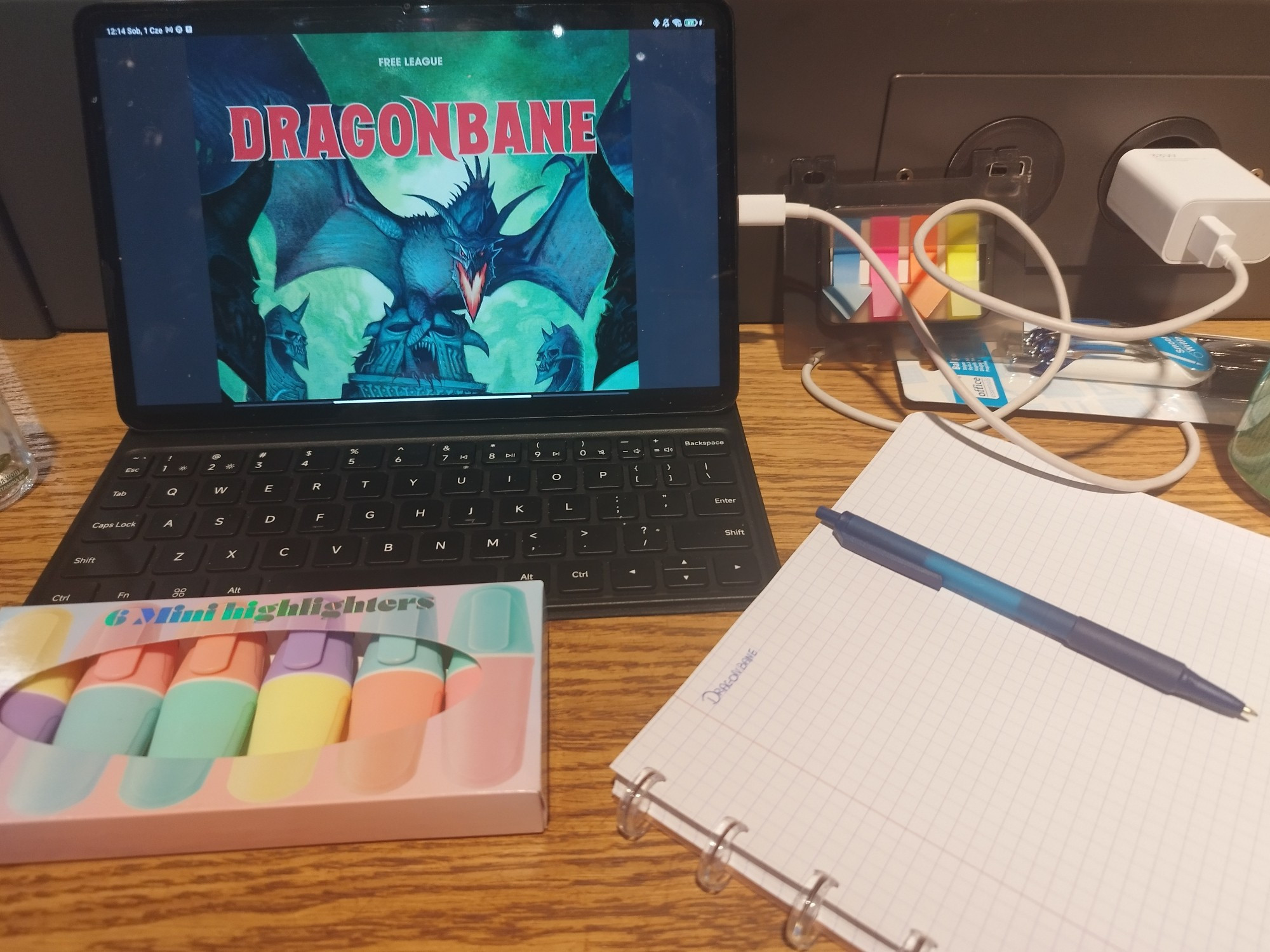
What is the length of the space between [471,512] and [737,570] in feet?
0.50

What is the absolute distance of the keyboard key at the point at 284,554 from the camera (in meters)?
0.45

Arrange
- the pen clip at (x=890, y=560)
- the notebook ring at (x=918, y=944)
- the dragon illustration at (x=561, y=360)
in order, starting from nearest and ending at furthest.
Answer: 1. the notebook ring at (x=918, y=944)
2. the pen clip at (x=890, y=560)
3. the dragon illustration at (x=561, y=360)

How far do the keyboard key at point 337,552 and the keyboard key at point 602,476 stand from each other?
13cm

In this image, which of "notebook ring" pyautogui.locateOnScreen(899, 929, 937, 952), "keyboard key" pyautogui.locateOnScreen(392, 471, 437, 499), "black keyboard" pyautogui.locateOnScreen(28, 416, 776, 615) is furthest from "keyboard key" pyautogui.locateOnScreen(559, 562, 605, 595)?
"notebook ring" pyautogui.locateOnScreen(899, 929, 937, 952)

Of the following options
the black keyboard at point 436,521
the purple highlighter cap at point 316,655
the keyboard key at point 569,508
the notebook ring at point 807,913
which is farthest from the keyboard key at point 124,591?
the notebook ring at point 807,913

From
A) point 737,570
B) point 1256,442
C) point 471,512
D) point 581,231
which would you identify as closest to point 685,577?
point 737,570

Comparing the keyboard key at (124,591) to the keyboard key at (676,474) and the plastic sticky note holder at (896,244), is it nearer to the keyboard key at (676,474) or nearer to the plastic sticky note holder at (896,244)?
the keyboard key at (676,474)

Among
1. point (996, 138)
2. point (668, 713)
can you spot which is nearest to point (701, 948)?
point (668, 713)

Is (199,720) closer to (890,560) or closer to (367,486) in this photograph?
(367,486)

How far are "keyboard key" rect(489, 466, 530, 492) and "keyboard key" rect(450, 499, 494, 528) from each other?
0.04 ft

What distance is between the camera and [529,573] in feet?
1.45

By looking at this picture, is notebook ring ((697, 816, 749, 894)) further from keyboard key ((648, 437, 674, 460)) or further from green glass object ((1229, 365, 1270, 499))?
green glass object ((1229, 365, 1270, 499))

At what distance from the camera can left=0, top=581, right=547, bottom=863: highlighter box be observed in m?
0.33

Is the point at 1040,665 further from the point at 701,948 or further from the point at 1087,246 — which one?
the point at 1087,246
